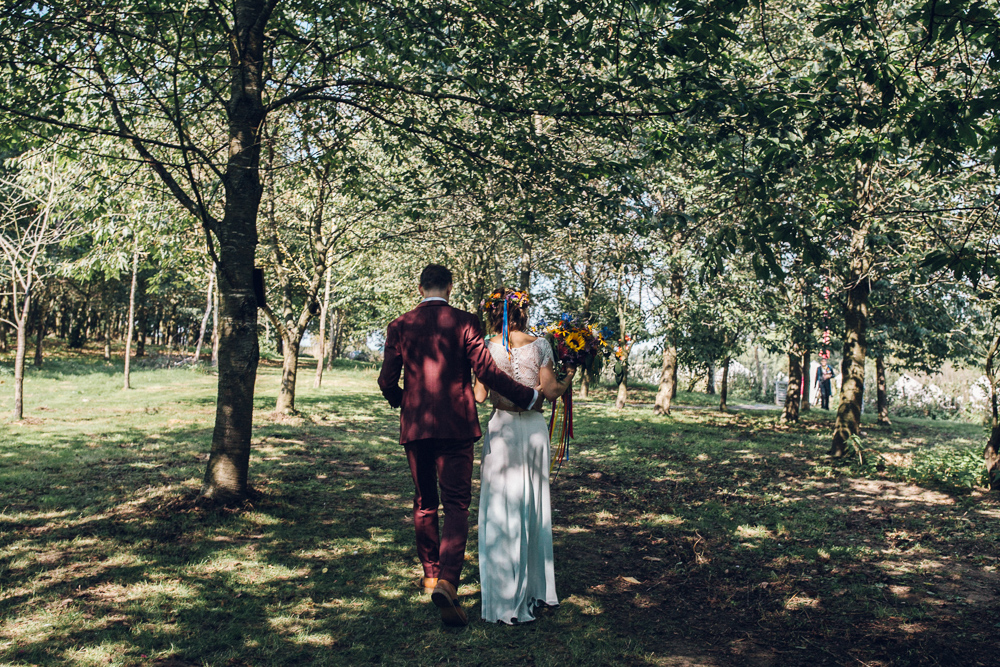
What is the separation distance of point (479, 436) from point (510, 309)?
98 centimetres

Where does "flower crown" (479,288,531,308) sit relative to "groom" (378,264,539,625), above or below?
above

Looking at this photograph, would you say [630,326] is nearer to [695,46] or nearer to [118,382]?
[695,46]

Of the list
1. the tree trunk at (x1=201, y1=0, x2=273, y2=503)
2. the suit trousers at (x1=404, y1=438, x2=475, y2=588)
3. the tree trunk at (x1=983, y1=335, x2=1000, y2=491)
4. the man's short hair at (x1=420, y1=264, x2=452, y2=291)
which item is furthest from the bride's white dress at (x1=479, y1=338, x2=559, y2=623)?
the tree trunk at (x1=983, y1=335, x2=1000, y2=491)

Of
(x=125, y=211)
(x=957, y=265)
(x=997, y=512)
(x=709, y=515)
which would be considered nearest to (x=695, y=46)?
(x=957, y=265)

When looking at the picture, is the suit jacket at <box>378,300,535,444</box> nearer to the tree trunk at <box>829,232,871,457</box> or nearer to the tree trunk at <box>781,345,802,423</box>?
the tree trunk at <box>829,232,871,457</box>

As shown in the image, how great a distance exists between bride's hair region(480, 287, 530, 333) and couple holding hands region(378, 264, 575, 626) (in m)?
0.01

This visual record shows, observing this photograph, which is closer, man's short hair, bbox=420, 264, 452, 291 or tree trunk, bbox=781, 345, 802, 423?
man's short hair, bbox=420, 264, 452, 291

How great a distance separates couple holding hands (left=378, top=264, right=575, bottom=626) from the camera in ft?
14.6

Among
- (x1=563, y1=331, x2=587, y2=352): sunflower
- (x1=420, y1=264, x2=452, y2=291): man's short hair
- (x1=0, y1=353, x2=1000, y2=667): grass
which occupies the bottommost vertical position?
(x1=0, y1=353, x2=1000, y2=667): grass

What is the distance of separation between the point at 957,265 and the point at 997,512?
546cm

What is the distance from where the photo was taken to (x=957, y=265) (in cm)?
418

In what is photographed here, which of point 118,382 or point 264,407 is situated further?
point 118,382

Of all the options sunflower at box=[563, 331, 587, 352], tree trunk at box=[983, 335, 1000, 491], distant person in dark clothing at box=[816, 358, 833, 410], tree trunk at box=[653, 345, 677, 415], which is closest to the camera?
sunflower at box=[563, 331, 587, 352]

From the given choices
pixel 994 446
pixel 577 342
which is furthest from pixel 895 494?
pixel 577 342
